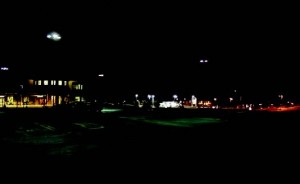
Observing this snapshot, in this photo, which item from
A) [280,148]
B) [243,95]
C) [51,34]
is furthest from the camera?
[243,95]

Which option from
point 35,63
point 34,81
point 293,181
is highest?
point 35,63

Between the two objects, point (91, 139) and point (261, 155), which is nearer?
point (261, 155)

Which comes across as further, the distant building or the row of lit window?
the row of lit window

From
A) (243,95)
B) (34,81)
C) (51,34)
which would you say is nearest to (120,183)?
(51,34)

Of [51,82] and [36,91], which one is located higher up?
[51,82]

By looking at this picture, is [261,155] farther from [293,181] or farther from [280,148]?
[293,181]

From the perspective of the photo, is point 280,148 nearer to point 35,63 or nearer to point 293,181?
point 293,181

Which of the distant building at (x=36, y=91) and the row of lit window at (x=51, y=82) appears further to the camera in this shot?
the row of lit window at (x=51, y=82)

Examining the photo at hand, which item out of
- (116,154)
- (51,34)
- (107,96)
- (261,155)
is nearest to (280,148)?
(261,155)

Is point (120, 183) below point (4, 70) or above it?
below

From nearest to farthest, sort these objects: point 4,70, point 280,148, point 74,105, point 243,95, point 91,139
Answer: point 280,148
point 91,139
point 74,105
point 4,70
point 243,95

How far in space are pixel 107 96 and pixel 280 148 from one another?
8253cm

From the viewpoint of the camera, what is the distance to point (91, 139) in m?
14.8

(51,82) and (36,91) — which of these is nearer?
(36,91)
